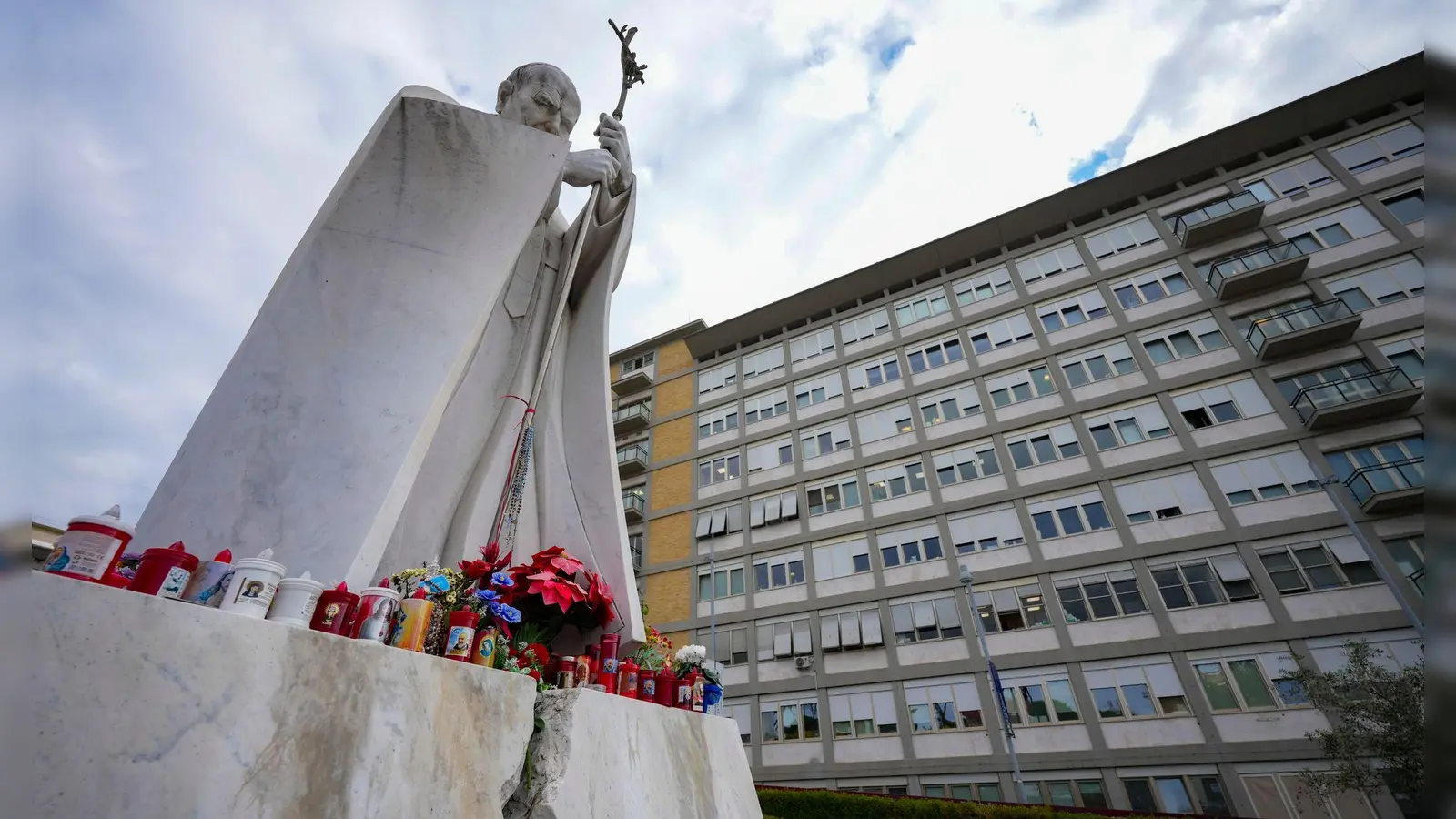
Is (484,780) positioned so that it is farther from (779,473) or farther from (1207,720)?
(779,473)

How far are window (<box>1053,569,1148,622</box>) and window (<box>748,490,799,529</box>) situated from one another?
9229mm

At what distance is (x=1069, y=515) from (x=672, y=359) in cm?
1906

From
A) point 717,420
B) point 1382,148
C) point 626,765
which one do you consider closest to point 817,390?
point 717,420

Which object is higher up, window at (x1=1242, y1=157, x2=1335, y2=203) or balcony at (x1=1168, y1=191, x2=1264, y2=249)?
window at (x1=1242, y1=157, x2=1335, y2=203)

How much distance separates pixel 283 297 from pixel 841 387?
80.5 feet

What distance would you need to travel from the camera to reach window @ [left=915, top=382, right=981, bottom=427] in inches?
929

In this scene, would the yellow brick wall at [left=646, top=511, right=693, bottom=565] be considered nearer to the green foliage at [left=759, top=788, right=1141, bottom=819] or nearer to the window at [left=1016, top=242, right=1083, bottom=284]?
the green foliage at [left=759, top=788, right=1141, bottom=819]

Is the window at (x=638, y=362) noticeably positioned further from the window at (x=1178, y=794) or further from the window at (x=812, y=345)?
the window at (x=1178, y=794)

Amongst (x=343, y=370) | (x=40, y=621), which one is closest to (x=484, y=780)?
(x=40, y=621)

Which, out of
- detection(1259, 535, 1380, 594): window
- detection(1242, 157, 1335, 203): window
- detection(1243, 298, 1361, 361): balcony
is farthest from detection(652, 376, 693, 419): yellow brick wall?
detection(1242, 157, 1335, 203): window

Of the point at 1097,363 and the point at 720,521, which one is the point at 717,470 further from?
the point at 1097,363

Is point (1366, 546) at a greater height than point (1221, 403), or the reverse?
point (1221, 403)

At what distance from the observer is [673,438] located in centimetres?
2992

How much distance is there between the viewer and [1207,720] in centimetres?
1608
